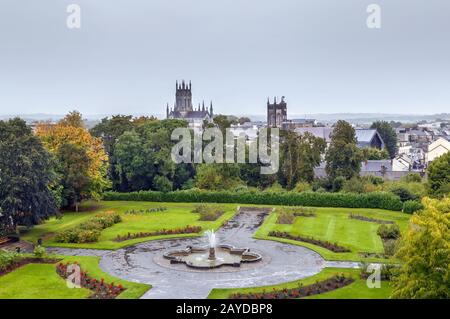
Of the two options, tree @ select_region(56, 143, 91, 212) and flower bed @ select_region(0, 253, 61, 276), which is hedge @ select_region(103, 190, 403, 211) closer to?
tree @ select_region(56, 143, 91, 212)

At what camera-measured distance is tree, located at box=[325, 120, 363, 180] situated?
5831 cm

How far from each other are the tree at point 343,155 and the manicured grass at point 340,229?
896 centimetres

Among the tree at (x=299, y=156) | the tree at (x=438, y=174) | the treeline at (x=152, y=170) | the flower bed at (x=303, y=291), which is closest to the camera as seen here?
the flower bed at (x=303, y=291)

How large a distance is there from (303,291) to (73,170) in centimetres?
2842

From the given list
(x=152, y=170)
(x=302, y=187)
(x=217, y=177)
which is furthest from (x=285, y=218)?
(x=152, y=170)

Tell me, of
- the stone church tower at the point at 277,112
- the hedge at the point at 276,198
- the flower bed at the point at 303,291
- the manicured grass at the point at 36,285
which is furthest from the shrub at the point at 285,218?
the stone church tower at the point at 277,112

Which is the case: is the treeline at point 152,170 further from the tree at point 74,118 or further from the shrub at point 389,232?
the shrub at point 389,232

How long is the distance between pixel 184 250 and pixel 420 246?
676 inches

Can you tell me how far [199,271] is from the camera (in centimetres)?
2889

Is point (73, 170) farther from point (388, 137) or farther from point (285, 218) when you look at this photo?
point (388, 137)

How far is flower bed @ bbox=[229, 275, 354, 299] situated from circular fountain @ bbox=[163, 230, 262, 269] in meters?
5.40

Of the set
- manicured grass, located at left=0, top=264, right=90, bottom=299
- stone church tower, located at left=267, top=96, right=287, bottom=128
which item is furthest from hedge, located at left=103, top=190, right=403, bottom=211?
stone church tower, located at left=267, top=96, right=287, bottom=128

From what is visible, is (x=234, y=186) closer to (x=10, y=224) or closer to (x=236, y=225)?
(x=236, y=225)

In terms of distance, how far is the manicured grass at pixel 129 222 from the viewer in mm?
Answer: 36594
